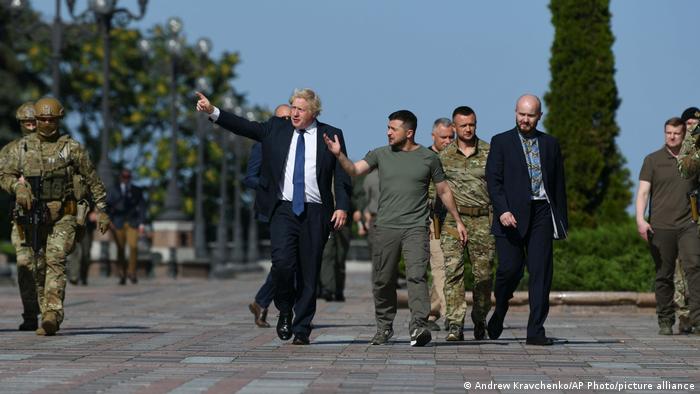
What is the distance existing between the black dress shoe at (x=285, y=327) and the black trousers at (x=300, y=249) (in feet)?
0.54

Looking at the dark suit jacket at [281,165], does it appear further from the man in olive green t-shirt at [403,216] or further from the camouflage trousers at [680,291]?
the camouflage trousers at [680,291]

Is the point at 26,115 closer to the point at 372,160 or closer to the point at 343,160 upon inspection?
the point at 372,160

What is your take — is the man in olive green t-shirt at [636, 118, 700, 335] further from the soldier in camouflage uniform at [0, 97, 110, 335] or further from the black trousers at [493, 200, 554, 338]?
the soldier in camouflage uniform at [0, 97, 110, 335]

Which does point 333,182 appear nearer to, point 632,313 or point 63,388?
point 63,388

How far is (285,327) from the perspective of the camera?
1301 centimetres

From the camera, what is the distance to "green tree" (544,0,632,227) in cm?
2409

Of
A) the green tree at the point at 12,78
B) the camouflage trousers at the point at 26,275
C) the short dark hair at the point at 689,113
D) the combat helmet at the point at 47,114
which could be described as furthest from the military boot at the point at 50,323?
the green tree at the point at 12,78

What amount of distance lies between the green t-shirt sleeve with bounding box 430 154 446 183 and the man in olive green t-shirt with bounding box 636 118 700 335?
2168mm

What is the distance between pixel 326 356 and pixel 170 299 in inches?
449

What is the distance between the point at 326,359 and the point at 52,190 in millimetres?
3654

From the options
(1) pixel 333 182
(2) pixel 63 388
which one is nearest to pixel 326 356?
(1) pixel 333 182

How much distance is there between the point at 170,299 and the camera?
22891mm

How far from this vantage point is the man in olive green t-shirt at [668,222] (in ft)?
46.9

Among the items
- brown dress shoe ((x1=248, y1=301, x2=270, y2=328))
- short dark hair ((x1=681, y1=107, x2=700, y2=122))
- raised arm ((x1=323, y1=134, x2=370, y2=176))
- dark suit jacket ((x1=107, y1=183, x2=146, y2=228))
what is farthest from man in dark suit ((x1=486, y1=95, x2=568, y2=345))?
dark suit jacket ((x1=107, y1=183, x2=146, y2=228))
